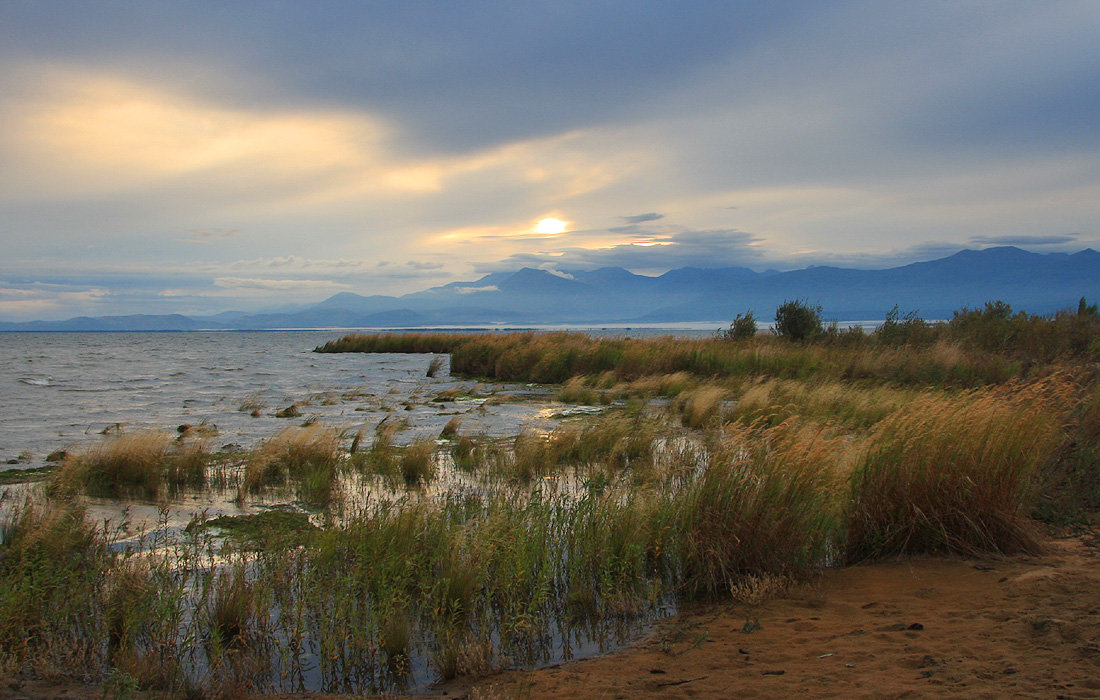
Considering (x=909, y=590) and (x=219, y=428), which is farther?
(x=219, y=428)

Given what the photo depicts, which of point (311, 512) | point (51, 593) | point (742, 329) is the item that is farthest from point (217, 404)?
point (742, 329)

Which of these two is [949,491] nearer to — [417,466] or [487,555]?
[487,555]

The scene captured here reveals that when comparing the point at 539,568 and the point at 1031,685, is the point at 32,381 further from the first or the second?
the point at 1031,685

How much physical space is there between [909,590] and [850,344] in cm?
2301

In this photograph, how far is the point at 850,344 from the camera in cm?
2627

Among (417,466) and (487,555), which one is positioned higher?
(487,555)

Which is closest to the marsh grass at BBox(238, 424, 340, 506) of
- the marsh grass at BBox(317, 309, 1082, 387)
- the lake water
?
the lake water

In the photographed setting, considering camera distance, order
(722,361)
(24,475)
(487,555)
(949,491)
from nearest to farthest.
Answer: (487,555) → (949,491) → (24,475) → (722,361)

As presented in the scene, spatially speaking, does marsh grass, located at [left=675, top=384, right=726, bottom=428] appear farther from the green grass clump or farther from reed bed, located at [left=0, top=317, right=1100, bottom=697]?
the green grass clump

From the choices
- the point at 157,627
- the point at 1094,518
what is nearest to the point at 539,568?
the point at 157,627

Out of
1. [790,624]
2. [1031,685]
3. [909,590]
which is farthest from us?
[909,590]

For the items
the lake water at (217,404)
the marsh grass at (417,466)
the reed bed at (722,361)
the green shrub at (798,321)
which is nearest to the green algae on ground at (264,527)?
the marsh grass at (417,466)

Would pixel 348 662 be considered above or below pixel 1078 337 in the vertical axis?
below

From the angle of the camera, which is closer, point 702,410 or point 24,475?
point 24,475
